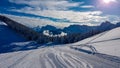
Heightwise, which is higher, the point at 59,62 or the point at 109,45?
the point at 59,62

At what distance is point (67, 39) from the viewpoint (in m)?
139

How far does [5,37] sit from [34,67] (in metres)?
119

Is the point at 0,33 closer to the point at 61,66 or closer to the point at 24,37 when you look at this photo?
the point at 24,37

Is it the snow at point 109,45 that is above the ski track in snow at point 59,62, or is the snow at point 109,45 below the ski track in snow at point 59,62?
below

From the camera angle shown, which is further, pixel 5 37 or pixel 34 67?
pixel 5 37

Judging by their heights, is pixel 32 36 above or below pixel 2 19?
below

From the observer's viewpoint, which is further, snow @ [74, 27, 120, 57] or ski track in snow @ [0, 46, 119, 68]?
snow @ [74, 27, 120, 57]

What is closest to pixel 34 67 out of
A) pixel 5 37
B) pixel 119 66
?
pixel 119 66

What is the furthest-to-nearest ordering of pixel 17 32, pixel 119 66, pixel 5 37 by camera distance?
1. pixel 17 32
2. pixel 5 37
3. pixel 119 66

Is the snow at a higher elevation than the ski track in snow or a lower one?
lower

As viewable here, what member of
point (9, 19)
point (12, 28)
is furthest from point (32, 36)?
point (9, 19)

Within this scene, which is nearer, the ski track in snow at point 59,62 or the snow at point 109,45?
the ski track in snow at point 59,62

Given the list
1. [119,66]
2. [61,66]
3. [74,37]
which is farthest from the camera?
[74,37]

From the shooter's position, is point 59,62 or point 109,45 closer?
point 59,62
